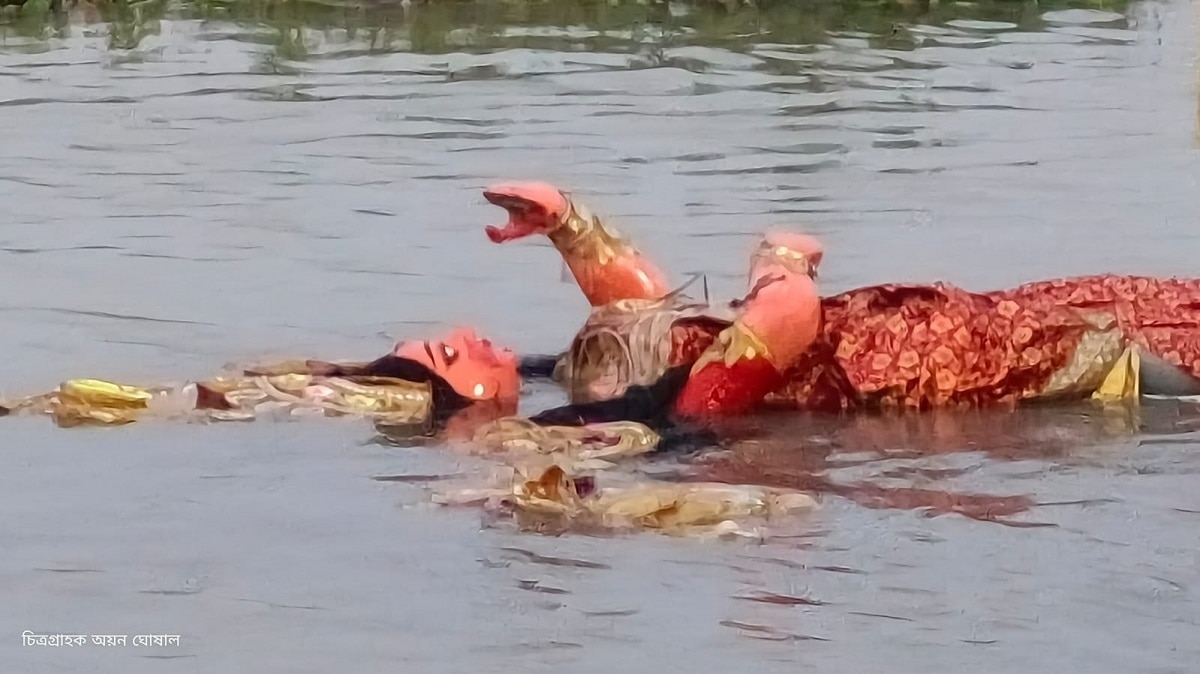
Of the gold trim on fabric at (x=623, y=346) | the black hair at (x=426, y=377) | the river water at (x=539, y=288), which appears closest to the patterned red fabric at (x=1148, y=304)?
the river water at (x=539, y=288)

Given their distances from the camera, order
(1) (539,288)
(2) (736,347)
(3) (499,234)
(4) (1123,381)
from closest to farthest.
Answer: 1. (2) (736,347)
2. (4) (1123,381)
3. (3) (499,234)
4. (1) (539,288)

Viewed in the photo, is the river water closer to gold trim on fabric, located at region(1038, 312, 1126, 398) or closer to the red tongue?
gold trim on fabric, located at region(1038, 312, 1126, 398)

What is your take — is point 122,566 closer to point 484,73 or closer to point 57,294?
point 57,294

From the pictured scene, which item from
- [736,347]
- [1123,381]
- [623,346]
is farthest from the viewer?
[1123,381]

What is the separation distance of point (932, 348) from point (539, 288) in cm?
160

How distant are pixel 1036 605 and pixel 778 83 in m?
7.05

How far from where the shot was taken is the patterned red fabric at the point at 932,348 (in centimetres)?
487

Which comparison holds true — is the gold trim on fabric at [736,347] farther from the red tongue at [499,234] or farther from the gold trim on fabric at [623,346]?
the red tongue at [499,234]

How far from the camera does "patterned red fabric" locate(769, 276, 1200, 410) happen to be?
4867 millimetres

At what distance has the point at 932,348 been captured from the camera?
4902 mm

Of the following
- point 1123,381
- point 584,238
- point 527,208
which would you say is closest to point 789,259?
point 584,238

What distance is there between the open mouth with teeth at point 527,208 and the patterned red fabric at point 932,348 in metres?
0.71

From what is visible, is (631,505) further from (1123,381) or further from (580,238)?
(1123,381)

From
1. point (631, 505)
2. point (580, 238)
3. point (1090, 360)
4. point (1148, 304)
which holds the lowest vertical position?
point (631, 505)
